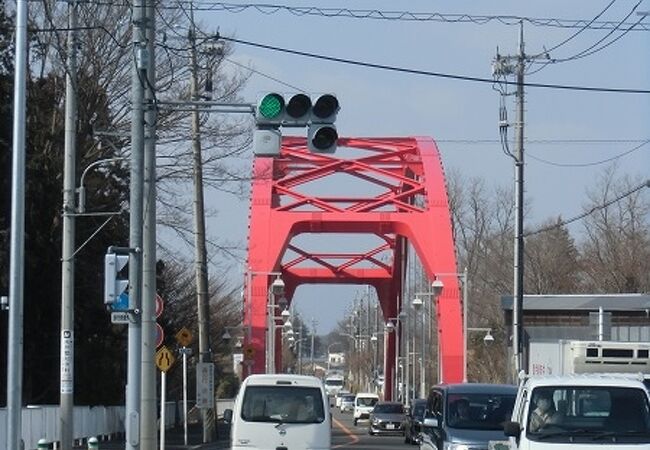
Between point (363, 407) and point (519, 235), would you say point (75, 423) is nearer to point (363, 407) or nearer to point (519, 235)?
point (519, 235)

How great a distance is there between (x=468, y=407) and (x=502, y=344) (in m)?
54.7

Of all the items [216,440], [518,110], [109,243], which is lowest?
[216,440]

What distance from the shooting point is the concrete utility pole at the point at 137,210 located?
21.1 m

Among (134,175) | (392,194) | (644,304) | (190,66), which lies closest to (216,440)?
(190,66)

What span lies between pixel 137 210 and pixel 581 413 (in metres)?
8.68

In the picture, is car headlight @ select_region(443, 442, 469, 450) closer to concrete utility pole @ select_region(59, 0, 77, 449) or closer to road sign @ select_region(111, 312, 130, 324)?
road sign @ select_region(111, 312, 130, 324)

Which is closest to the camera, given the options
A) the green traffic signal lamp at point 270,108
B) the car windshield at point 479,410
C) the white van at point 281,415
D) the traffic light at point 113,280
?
the green traffic signal lamp at point 270,108

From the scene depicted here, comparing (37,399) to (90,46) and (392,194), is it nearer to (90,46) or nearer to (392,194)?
(90,46)

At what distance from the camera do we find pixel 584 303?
172 feet

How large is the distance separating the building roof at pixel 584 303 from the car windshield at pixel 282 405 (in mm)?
27436

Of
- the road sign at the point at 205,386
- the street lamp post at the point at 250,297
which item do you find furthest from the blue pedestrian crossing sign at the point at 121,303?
the street lamp post at the point at 250,297

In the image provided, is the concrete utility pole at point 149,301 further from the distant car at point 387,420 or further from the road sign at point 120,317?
the distant car at point 387,420

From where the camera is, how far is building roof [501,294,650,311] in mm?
50812

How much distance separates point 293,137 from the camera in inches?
2921
